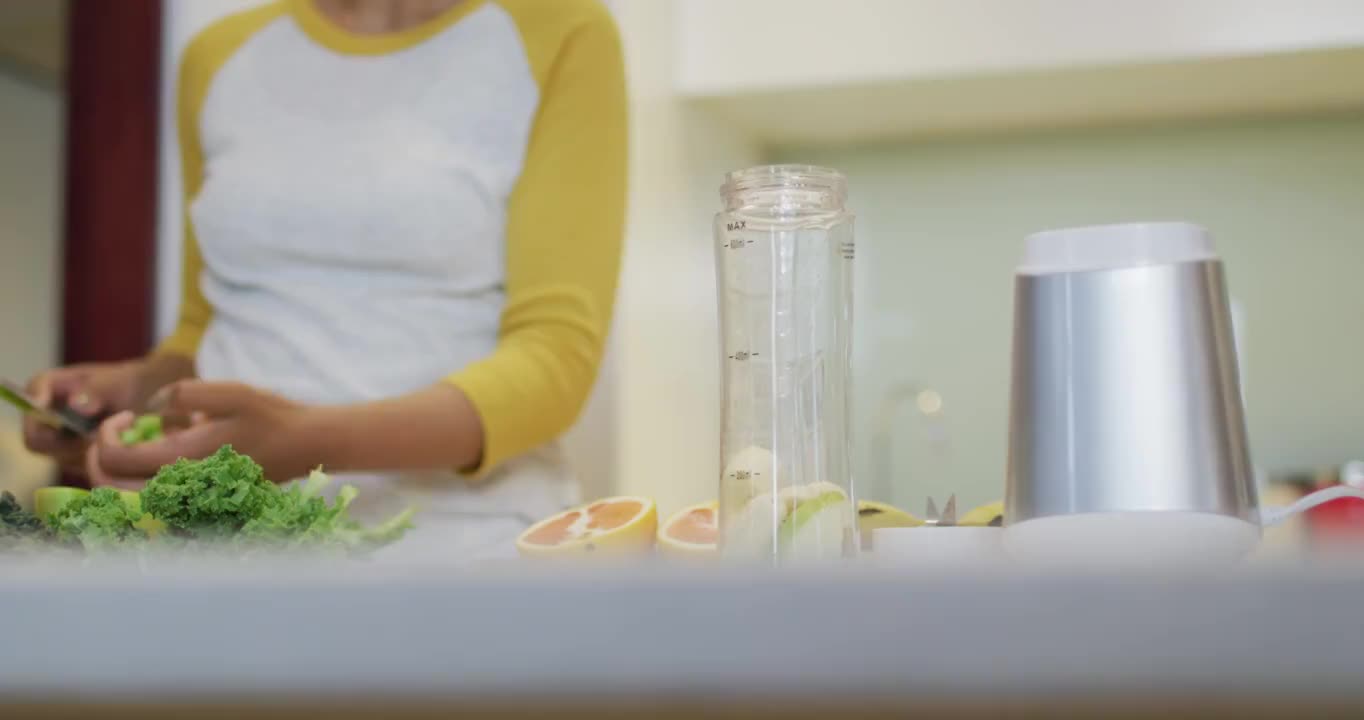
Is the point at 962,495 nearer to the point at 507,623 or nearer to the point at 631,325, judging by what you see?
the point at 631,325

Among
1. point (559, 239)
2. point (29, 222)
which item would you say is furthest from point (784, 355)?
point (29, 222)

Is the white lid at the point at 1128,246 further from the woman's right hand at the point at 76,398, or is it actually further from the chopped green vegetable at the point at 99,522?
the woman's right hand at the point at 76,398

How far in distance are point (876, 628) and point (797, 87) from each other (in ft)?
7.77

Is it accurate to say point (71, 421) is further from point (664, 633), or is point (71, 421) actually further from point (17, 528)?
point (664, 633)

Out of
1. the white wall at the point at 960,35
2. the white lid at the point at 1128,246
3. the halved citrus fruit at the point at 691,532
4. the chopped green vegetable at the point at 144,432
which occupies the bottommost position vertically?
the halved citrus fruit at the point at 691,532

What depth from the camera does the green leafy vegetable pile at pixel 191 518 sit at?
553 mm

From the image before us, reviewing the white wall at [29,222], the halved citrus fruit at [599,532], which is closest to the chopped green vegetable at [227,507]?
the halved citrus fruit at [599,532]

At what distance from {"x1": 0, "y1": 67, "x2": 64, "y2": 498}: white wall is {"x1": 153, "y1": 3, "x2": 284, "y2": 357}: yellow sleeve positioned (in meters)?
0.73

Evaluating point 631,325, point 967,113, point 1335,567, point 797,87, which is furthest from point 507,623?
point 967,113

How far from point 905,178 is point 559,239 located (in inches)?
77.4

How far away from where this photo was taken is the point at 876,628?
0.23 m

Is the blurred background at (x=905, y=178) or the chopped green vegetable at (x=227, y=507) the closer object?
the chopped green vegetable at (x=227, y=507)

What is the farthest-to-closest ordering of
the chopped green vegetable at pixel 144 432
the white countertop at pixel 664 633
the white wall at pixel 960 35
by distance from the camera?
the white wall at pixel 960 35, the chopped green vegetable at pixel 144 432, the white countertop at pixel 664 633

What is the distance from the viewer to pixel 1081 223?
2896 mm
